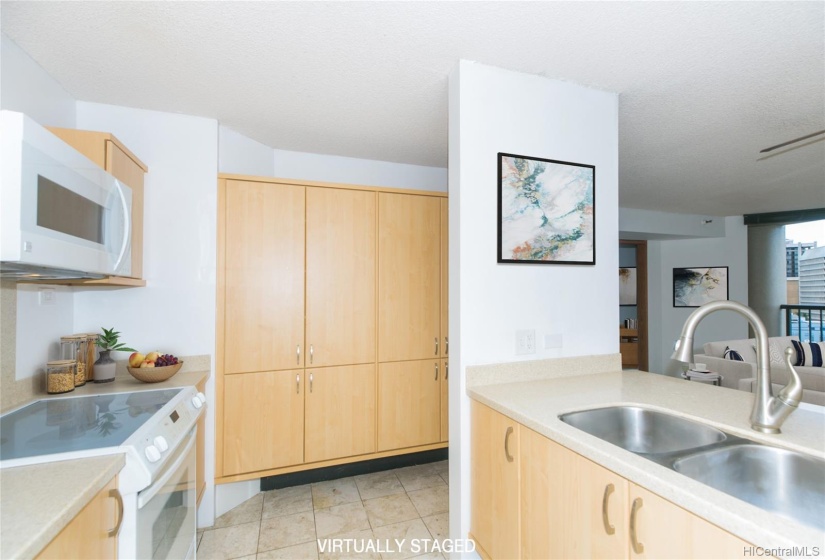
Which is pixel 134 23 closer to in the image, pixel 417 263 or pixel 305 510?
pixel 417 263

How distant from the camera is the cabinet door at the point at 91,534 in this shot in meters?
0.86

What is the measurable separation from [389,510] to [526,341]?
4.73 feet

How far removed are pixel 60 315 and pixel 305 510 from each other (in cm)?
177

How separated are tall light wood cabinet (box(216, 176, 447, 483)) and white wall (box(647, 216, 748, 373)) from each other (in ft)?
16.0

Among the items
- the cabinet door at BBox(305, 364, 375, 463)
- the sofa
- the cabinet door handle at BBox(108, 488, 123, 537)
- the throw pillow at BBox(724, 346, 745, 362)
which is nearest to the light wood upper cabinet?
the cabinet door handle at BBox(108, 488, 123, 537)

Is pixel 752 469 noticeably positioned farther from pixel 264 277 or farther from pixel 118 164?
pixel 118 164

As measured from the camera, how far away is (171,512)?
1482 millimetres

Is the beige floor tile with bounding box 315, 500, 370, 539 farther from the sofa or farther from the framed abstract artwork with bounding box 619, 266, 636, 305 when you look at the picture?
the framed abstract artwork with bounding box 619, 266, 636, 305

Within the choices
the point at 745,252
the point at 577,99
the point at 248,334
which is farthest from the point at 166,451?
the point at 745,252

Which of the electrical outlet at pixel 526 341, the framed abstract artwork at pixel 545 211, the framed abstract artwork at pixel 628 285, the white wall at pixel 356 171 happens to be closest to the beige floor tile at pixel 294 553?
the electrical outlet at pixel 526 341

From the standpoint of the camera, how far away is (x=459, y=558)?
5.64 ft

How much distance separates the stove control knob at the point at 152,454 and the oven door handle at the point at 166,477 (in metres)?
0.10

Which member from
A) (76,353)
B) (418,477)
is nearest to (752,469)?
(418,477)

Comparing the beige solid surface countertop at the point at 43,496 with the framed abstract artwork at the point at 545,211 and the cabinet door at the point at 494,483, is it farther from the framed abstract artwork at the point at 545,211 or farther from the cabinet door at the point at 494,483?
the framed abstract artwork at the point at 545,211
